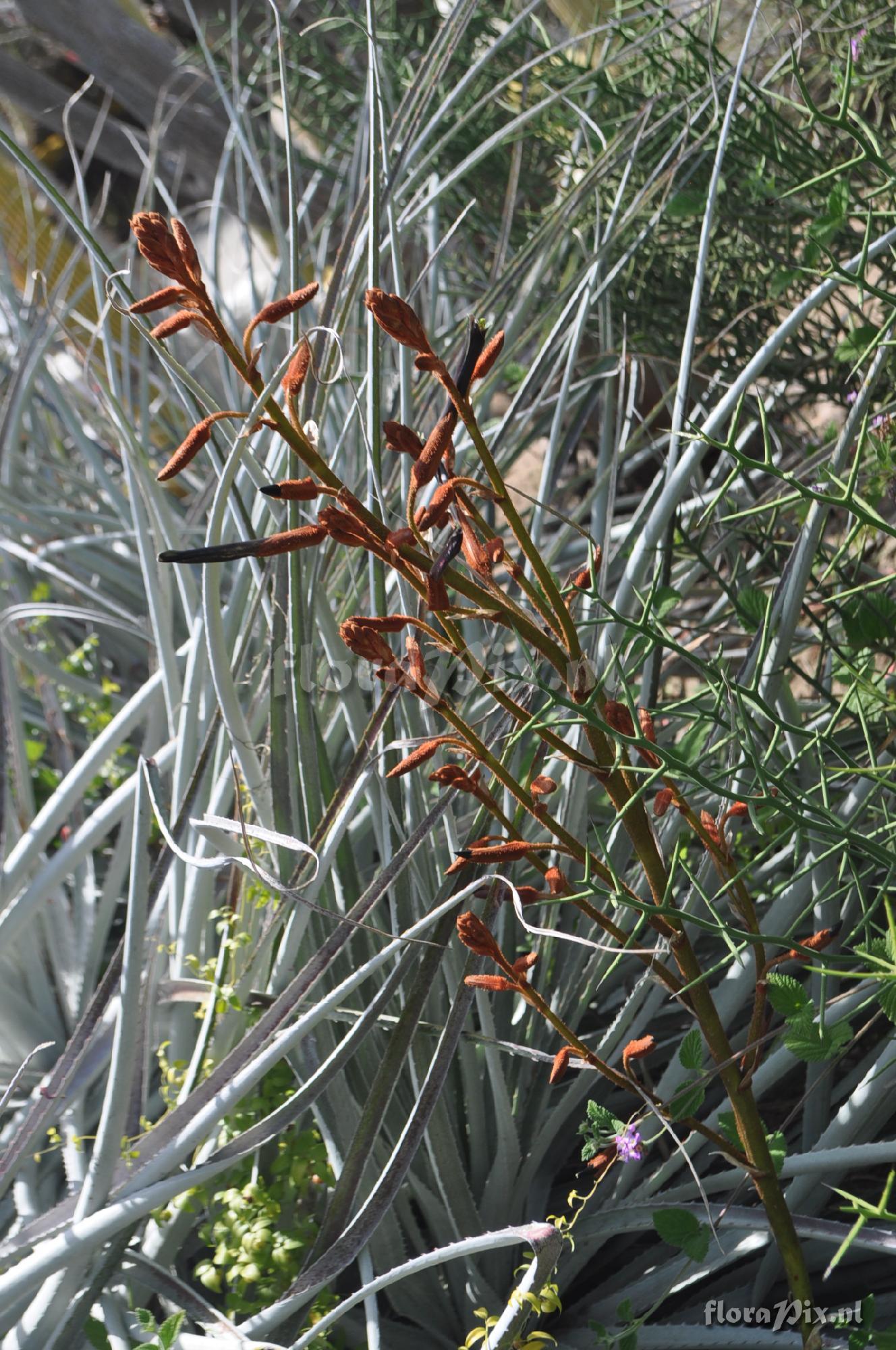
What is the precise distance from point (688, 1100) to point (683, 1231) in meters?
0.06

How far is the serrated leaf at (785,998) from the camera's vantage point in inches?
20.5

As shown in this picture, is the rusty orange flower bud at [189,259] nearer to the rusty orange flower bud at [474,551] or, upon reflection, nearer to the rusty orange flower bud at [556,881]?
the rusty orange flower bud at [474,551]

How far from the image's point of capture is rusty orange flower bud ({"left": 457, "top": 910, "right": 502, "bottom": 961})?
1.57 ft

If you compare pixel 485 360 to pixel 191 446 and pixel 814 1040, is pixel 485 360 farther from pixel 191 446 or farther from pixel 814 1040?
pixel 814 1040

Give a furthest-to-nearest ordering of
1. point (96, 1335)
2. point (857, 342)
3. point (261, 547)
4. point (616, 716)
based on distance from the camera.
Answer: point (857, 342), point (96, 1335), point (616, 716), point (261, 547)

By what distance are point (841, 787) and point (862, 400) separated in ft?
1.01

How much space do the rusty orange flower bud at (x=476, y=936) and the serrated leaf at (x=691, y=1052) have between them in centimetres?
12

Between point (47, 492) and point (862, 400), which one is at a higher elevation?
point (47, 492)

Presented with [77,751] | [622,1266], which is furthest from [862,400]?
[77,751]

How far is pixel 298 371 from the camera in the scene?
1.33 ft

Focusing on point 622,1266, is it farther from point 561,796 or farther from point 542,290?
point 542,290

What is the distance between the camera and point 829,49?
111cm

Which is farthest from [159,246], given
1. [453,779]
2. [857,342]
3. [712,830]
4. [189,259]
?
[857,342]

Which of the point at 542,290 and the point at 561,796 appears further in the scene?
the point at 542,290
